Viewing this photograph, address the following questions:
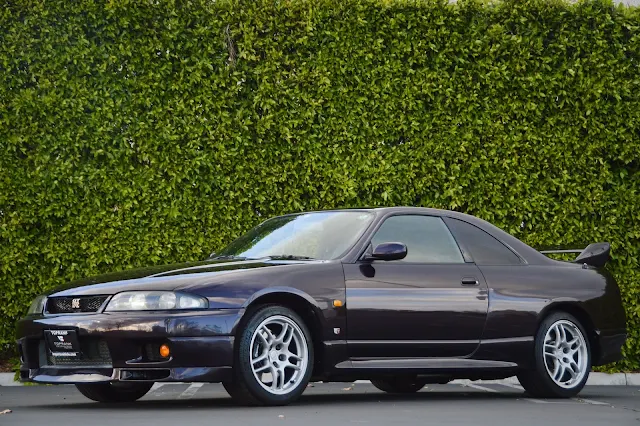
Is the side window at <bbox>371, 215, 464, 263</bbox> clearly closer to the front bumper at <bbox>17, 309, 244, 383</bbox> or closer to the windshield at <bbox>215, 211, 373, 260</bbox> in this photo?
the windshield at <bbox>215, 211, 373, 260</bbox>

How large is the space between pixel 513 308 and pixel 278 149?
3.66 meters

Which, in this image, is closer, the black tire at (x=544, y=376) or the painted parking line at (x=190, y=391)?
the black tire at (x=544, y=376)

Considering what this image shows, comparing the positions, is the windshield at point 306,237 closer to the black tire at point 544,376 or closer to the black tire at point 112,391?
the black tire at point 112,391

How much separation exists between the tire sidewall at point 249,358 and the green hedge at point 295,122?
3634 mm

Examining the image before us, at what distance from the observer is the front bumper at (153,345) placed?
8359 millimetres

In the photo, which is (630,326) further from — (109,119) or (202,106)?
(109,119)

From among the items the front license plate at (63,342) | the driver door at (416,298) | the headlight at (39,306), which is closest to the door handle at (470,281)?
the driver door at (416,298)

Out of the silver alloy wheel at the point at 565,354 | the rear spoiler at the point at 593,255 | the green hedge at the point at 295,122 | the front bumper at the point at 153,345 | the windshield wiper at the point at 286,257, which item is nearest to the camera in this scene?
the front bumper at the point at 153,345

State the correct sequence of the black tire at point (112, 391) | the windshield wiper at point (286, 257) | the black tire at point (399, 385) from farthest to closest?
the black tire at point (399, 385)
the black tire at point (112, 391)
the windshield wiper at point (286, 257)

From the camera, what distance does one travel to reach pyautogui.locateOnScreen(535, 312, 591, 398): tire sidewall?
10.0m

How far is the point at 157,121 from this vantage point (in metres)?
12.4

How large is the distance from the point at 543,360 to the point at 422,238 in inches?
57.0

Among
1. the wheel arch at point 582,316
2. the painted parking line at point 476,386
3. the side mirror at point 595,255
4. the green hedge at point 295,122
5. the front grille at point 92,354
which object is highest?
the green hedge at point 295,122

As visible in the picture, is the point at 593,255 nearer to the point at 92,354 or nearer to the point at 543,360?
the point at 543,360
